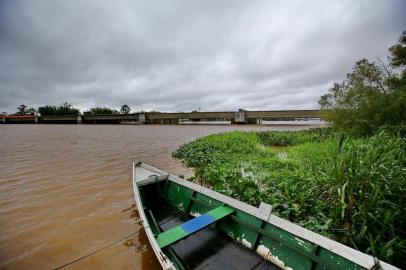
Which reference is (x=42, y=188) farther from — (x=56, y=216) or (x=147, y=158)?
(x=147, y=158)

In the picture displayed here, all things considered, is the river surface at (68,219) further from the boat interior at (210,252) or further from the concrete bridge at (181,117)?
the concrete bridge at (181,117)

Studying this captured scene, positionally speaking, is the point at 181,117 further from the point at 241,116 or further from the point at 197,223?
the point at 197,223

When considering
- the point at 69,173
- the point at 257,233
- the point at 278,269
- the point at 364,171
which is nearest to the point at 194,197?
the point at 257,233

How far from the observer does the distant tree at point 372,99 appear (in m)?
8.73

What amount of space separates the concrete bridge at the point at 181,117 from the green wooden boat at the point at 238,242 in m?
39.4

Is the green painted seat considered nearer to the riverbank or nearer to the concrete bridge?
the riverbank

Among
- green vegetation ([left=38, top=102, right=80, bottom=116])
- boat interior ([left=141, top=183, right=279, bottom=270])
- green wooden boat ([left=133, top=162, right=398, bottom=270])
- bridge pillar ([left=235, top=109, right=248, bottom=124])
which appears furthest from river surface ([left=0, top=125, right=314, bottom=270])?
green vegetation ([left=38, top=102, right=80, bottom=116])

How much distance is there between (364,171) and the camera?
335 cm

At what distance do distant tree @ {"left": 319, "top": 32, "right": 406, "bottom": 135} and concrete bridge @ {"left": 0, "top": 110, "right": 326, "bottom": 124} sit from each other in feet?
90.9

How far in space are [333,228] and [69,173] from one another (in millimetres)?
8171

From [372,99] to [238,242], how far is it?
32.3 ft

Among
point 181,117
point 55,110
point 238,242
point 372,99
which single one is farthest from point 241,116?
point 55,110

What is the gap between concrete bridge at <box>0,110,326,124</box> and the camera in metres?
46.7

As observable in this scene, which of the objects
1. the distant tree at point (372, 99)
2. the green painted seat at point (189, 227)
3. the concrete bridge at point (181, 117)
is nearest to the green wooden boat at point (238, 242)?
the green painted seat at point (189, 227)
